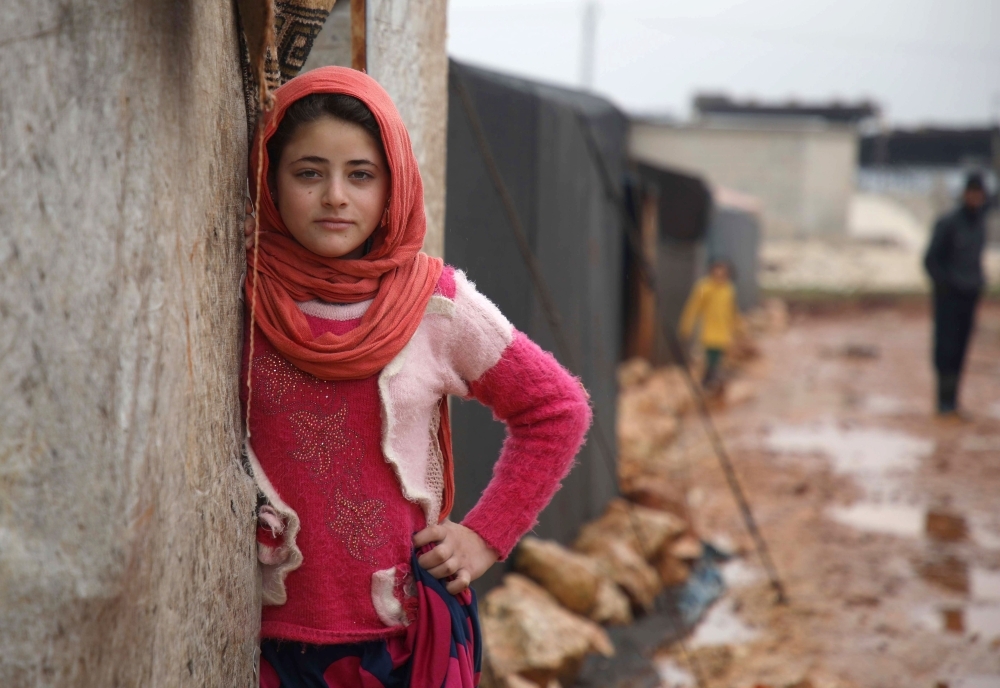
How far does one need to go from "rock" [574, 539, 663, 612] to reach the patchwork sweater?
2.87 m

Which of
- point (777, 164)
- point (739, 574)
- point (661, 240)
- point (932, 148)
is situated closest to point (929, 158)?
point (932, 148)

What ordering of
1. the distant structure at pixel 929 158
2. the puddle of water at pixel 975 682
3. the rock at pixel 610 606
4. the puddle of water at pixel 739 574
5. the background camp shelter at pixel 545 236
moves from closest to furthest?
the background camp shelter at pixel 545 236 → the puddle of water at pixel 975 682 → the rock at pixel 610 606 → the puddle of water at pixel 739 574 → the distant structure at pixel 929 158

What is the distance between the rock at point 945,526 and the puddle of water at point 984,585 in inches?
19.2

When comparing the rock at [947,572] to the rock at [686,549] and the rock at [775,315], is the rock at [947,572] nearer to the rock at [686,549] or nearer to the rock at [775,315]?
the rock at [686,549]

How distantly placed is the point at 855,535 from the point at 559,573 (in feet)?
7.85

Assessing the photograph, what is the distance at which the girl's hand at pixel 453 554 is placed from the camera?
1.46 m

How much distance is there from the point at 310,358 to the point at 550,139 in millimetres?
2954

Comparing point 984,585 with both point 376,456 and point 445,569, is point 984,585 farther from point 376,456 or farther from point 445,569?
point 376,456

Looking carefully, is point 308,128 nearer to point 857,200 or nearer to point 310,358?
point 310,358

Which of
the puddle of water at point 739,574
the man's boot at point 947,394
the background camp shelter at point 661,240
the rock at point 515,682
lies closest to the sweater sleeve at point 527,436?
the rock at point 515,682

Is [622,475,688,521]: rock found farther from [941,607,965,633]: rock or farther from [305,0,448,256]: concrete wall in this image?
[305,0,448,256]: concrete wall

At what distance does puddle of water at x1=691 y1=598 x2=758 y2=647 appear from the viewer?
407cm

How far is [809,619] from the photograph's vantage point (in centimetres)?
424

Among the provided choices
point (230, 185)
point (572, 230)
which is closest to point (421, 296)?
point (230, 185)
